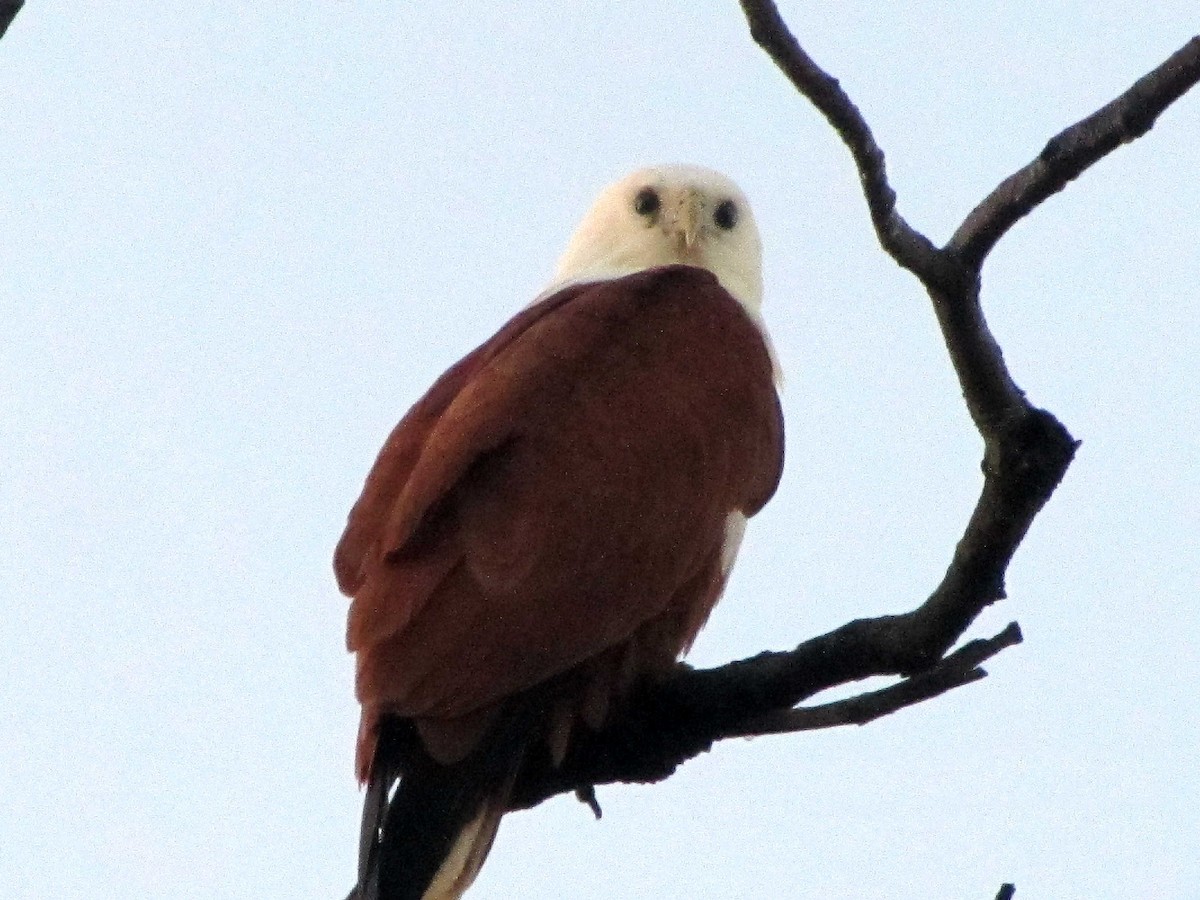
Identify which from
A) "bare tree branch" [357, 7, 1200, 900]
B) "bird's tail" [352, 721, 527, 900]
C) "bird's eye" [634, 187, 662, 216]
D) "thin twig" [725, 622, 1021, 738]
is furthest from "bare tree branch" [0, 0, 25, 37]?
"bird's eye" [634, 187, 662, 216]

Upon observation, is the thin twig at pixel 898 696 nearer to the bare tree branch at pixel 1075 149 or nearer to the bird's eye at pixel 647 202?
the bare tree branch at pixel 1075 149

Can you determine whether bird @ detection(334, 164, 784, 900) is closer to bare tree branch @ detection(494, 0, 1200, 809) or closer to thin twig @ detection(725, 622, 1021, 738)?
bare tree branch @ detection(494, 0, 1200, 809)

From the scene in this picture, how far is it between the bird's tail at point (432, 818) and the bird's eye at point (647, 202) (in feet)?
8.42

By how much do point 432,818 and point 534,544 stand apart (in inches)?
26.3

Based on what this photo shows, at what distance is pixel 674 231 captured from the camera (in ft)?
21.0

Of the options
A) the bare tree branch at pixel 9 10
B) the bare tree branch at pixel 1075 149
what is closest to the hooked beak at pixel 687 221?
the bare tree branch at pixel 1075 149

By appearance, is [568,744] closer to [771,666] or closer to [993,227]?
[771,666]

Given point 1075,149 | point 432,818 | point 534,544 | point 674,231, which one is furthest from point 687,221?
point 1075,149

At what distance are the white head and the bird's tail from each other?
2.23 m

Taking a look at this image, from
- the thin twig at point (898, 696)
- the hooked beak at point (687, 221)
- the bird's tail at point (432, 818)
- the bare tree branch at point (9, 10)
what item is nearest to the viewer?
the bare tree branch at point (9, 10)

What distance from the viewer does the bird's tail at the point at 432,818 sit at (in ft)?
13.8

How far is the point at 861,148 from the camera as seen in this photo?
3.36 meters

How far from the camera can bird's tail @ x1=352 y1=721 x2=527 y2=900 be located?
13.8 feet

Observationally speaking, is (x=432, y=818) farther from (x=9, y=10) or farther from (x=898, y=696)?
(x=9, y=10)
